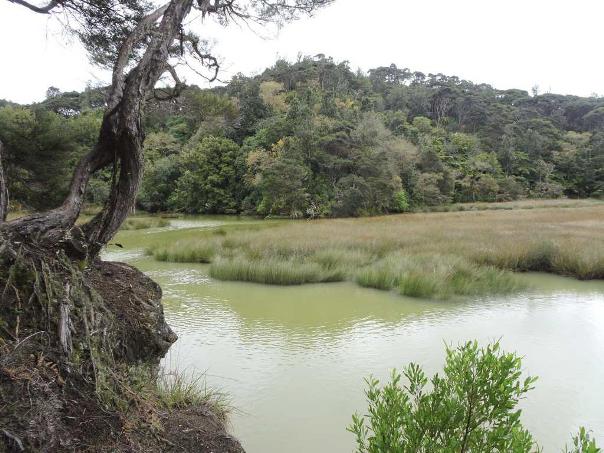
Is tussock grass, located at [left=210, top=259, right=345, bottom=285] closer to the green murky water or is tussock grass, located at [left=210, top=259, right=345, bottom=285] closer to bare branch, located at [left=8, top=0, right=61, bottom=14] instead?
the green murky water

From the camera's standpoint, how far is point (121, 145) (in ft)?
10.2

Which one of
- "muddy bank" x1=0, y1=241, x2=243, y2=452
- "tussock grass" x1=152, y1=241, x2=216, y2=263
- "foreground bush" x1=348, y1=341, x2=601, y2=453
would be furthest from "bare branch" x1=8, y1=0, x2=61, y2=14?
"tussock grass" x1=152, y1=241, x2=216, y2=263

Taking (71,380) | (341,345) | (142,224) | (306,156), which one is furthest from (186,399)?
(306,156)

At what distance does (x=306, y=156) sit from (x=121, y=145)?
23827mm

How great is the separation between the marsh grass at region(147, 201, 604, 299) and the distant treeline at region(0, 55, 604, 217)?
228 inches

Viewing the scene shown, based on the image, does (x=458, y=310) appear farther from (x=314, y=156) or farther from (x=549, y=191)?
(x=549, y=191)

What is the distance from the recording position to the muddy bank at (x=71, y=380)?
1852 mm

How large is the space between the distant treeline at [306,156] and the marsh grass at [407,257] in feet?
19.0

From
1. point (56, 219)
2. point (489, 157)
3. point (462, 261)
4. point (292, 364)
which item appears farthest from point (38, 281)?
point (489, 157)

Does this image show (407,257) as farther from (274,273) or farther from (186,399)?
(186,399)

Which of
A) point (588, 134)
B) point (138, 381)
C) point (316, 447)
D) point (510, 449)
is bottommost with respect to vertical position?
point (316, 447)

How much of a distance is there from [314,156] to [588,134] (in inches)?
1159

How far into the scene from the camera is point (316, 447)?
9.74 ft

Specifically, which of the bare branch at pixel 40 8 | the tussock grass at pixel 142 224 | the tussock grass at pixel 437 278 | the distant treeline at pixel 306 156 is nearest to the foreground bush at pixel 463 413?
the bare branch at pixel 40 8
